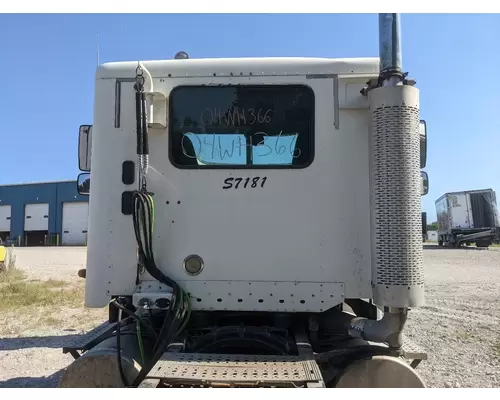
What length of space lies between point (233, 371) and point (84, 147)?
83.9 inches

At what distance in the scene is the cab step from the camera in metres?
2.33

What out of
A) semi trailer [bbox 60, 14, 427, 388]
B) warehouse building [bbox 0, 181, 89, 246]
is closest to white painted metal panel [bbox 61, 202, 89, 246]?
warehouse building [bbox 0, 181, 89, 246]

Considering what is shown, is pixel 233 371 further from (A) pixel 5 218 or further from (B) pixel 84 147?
(A) pixel 5 218

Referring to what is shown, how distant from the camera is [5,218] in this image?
158ft

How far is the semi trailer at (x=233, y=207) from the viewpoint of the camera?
294 cm

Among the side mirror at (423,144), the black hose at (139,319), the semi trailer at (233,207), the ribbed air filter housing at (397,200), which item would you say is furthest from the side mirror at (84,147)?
the side mirror at (423,144)

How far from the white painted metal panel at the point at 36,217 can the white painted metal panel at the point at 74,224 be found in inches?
87.3

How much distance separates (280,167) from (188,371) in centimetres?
145

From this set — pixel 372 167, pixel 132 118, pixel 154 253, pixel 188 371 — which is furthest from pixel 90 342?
pixel 372 167

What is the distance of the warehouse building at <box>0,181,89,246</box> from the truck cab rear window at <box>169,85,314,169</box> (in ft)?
146

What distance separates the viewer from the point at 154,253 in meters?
3.04

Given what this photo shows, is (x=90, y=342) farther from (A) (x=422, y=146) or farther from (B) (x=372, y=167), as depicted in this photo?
(A) (x=422, y=146)

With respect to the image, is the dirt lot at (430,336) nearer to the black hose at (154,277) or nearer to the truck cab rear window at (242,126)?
the black hose at (154,277)

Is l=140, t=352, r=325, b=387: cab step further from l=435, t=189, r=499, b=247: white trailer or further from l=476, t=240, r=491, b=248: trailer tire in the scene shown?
l=476, t=240, r=491, b=248: trailer tire
